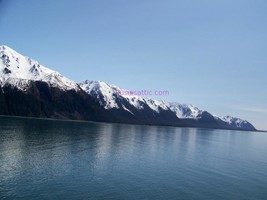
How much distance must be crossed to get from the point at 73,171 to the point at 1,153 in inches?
896

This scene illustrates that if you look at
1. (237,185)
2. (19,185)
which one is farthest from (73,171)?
(237,185)

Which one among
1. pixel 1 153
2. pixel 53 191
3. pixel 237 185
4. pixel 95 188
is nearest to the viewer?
pixel 53 191

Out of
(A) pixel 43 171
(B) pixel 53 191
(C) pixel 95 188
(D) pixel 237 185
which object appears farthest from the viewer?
(D) pixel 237 185

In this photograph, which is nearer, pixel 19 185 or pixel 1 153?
pixel 19 185

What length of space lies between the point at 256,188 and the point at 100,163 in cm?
3789

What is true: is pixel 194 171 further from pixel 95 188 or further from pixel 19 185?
pixel 19 185

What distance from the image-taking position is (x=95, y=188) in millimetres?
52156

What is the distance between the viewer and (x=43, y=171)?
60.3 meters

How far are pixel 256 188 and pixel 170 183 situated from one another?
19.4 metres

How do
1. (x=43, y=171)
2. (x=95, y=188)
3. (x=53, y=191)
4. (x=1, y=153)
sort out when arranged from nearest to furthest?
(x=53, y=191) → (x=95, y=188) → (x=43, y=171) → (x=1, y=153)

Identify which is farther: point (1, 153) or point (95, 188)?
point (1, 153)

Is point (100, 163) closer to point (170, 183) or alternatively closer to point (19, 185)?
point (170, 183)

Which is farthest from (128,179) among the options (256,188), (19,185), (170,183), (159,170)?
(256,188)

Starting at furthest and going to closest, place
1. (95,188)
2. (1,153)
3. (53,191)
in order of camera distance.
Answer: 1. (1,153)
2. (95,188)
3. (53,191)
